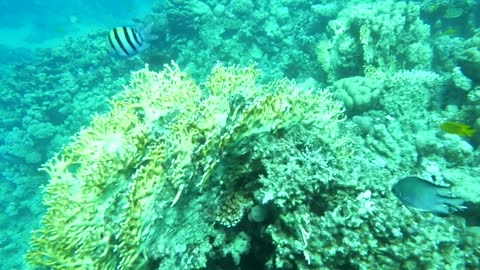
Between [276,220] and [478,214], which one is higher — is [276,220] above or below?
above

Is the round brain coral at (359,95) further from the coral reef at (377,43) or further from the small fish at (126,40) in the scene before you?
the small fish at (126,40)

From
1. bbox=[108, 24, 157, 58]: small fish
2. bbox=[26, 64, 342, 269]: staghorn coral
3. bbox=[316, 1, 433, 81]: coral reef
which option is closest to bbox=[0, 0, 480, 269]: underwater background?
bbox=[26, 64, 342, 269]: staghorn coral

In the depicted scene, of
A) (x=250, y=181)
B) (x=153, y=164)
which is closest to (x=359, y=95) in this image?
(x=250, y=181)

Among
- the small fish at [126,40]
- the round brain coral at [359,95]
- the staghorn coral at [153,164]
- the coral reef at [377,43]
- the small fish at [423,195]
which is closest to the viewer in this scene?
the small fish at [423,195]

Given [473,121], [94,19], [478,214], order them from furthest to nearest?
[94,19], [473,121], [478,214]

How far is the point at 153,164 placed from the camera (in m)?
2.57

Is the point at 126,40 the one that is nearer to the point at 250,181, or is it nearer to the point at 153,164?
the point at 153,164

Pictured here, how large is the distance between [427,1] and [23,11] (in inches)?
1442

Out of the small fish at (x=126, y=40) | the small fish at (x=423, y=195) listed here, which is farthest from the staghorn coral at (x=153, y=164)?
the small fish at (x=126, y=40)

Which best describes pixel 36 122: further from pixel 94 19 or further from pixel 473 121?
pixel 94 19

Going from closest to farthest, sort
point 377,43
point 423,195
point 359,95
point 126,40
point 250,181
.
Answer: point 423,195
point 250,181
point 126,40
point 359,95
point 377,43

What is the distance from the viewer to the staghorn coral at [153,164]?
2.55 metres

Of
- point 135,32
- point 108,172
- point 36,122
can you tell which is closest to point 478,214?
point 108,172

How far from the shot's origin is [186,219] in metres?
2.83
